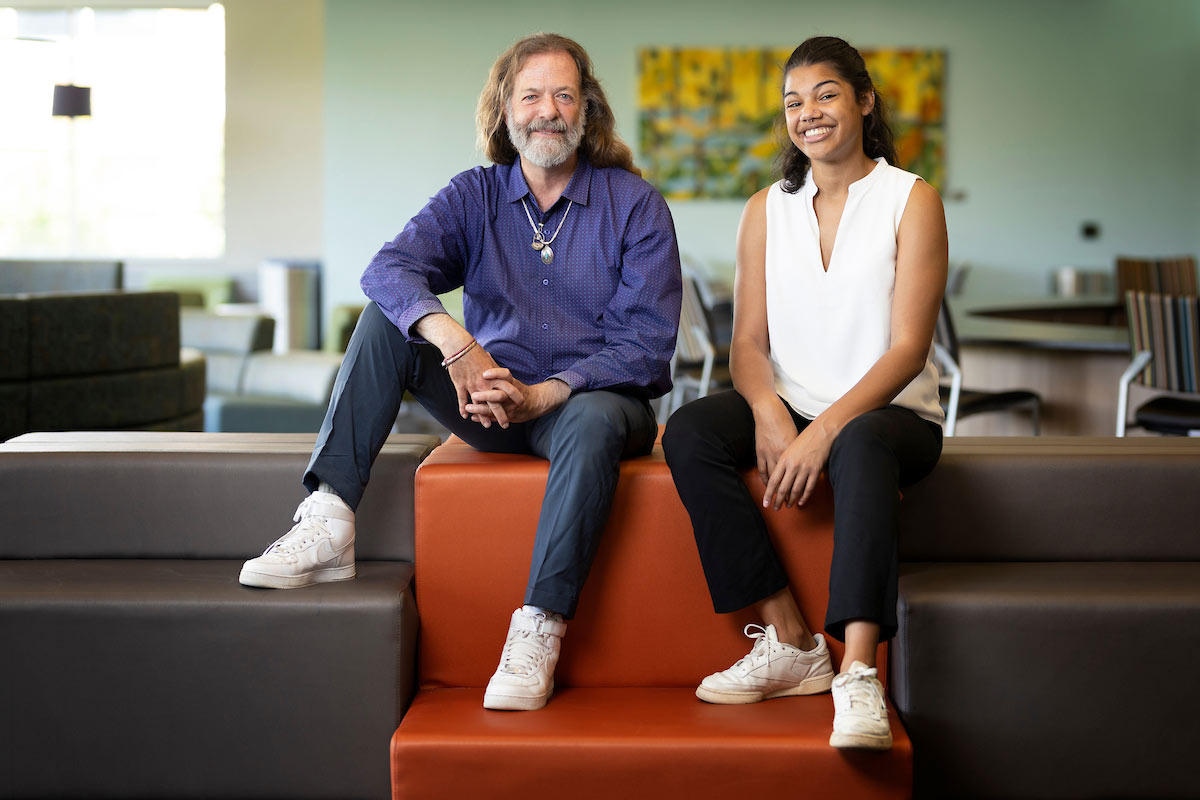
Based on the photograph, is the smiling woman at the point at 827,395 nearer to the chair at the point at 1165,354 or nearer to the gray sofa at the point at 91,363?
the chair at the point at 1165,354

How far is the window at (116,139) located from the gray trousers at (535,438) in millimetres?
8175

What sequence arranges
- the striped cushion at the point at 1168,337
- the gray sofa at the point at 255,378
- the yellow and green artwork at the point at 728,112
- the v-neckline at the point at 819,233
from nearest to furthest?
1. the v-neckline at the point at 819,233
2. the striped cushion at the point at 1168,337
3. the gray sofa at the point at 255,378
4. the yellow and green artwork at the point at 728,112

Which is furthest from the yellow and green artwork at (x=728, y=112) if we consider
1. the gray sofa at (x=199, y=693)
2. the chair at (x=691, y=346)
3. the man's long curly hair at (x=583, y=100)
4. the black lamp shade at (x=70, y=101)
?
the gray sofa at (x=199, y=693)

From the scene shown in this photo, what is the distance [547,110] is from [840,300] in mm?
605

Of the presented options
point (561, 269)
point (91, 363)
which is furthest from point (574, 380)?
point (91, 363)

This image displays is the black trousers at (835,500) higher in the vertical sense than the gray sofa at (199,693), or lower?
higher

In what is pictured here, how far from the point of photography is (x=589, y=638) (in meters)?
1.73

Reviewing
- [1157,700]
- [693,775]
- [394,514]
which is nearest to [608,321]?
[394,514]

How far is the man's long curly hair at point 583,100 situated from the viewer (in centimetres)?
192

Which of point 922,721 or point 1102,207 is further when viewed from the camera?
point 1102,207

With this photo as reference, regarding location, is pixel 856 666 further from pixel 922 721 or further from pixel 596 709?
pixel 596 709

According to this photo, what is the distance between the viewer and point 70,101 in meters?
6.63

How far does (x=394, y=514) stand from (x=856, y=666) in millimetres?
829

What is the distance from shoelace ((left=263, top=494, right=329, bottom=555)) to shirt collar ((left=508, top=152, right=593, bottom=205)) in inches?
25.7
